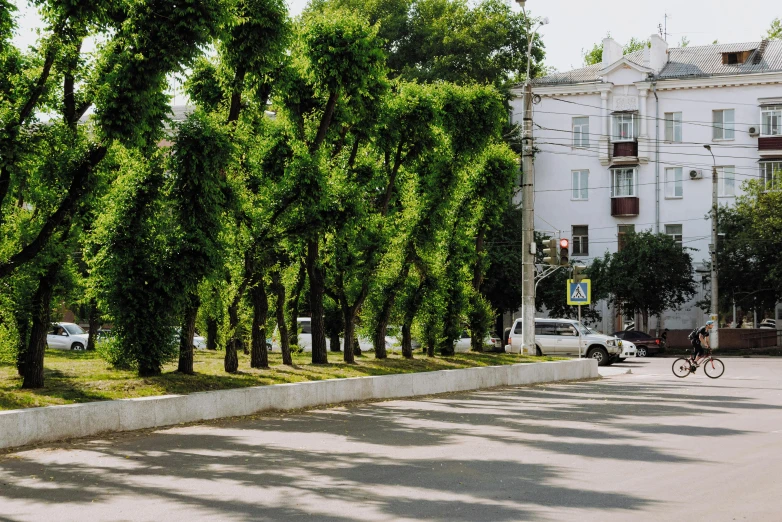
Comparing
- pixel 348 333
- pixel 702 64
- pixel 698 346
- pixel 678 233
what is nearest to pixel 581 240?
pixel 678 233

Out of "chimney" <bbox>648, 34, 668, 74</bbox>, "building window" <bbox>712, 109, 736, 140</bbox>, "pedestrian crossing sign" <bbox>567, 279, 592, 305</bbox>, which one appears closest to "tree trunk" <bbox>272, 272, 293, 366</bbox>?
"pedestrian crossing sign" <bbox>567, 279, 592, 305</bbox>

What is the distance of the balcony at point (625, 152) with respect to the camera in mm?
56938

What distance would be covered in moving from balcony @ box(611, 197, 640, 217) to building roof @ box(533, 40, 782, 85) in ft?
23.6

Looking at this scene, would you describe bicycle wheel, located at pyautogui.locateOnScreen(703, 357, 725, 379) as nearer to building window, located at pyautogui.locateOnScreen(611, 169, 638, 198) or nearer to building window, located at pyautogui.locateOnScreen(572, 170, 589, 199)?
building window, located at pyautogui.locateOnScreen(611, 169, 638, 198)

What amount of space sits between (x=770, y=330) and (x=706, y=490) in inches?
1880

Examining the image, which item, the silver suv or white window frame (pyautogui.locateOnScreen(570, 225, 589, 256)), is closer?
the silver suv

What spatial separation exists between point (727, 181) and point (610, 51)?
10.6 meters

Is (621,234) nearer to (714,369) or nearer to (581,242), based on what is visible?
(581,242)

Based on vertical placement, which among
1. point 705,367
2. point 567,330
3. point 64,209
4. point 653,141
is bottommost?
point 705,367

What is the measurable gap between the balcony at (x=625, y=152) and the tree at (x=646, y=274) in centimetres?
607

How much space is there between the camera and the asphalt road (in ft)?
28.0

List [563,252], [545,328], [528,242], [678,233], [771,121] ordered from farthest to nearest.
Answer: [678,233] → [771,121] → [545,328] → [528,242] → [563,252]

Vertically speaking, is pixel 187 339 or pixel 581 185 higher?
pixel 581 185

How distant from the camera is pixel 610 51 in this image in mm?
59031
